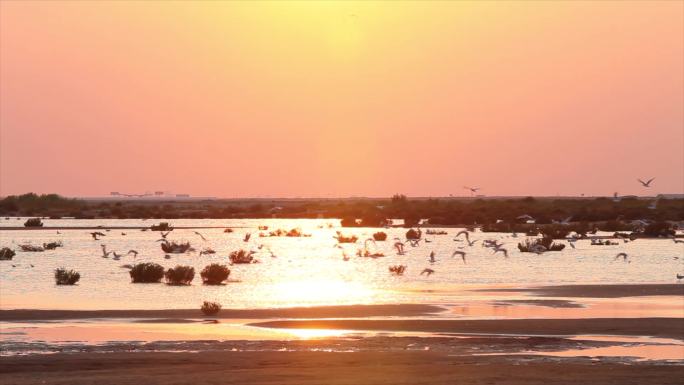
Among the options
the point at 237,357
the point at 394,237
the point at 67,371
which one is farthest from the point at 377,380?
the point at 394,237

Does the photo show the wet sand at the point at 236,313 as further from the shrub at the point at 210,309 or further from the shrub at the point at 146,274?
the shrub at the point at 146,274

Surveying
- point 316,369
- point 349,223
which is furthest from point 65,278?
point 349,223

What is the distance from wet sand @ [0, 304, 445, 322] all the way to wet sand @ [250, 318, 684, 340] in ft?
5.50

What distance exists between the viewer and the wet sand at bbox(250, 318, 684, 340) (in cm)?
2678

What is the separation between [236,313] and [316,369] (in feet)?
37.2

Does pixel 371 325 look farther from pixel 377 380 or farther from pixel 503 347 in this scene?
pixel 377 380

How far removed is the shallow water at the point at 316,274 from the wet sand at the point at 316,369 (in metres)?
11.7

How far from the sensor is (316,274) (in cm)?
4856

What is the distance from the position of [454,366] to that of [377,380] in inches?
83.3

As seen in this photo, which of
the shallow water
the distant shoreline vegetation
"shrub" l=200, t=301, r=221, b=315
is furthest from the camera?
the distant shoreline vegetation

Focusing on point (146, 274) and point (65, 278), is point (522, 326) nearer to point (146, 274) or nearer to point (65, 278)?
point (65, 278)

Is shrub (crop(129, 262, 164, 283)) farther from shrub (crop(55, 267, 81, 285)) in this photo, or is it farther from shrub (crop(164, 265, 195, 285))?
shrub (crop(55, 267, 81, 285))

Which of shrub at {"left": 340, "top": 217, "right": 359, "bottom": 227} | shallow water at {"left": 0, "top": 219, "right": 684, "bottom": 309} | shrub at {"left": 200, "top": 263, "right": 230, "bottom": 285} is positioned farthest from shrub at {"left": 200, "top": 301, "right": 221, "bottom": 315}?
shrub at {"left": 340, "top": 217, "right": 359, "bottom": 227}

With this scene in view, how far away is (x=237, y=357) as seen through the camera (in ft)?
72.7
